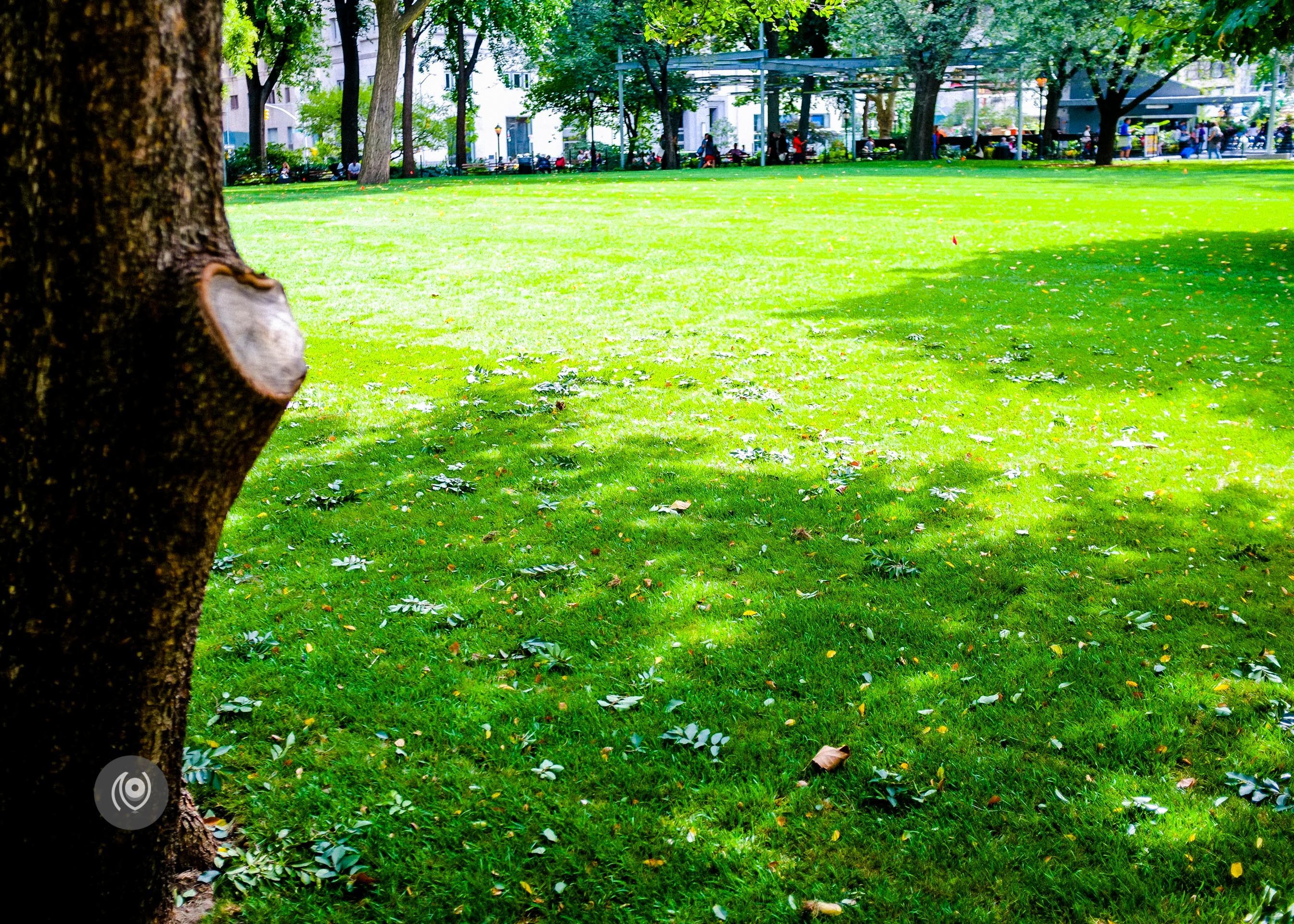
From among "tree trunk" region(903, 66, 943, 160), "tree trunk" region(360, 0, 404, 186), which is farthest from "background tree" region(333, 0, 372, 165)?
"tree trunk" region(903, 66, 943, 160)

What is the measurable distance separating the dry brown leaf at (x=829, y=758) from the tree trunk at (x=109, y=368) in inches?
96.4

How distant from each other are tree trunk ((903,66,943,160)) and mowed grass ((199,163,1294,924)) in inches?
1368

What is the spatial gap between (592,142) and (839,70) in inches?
592

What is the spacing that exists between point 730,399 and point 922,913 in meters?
6.43

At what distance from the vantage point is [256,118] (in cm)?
5031

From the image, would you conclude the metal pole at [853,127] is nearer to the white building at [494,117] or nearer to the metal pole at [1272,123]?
the white building at [494,117]

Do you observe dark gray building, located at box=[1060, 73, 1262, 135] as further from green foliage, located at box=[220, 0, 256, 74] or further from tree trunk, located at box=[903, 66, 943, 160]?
green foliage, located at box=[220, 0, 256, 74]

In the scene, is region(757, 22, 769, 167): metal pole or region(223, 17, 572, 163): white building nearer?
region(757, 22, 769, 167): metal pole

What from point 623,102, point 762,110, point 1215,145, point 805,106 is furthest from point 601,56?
point 1215,145

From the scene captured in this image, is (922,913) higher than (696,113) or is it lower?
lower

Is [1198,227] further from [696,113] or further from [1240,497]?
[696,113]

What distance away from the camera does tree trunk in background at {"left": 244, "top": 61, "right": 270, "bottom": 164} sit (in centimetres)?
4875

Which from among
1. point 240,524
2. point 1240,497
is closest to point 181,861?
point 240,524

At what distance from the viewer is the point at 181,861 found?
11.4ft
